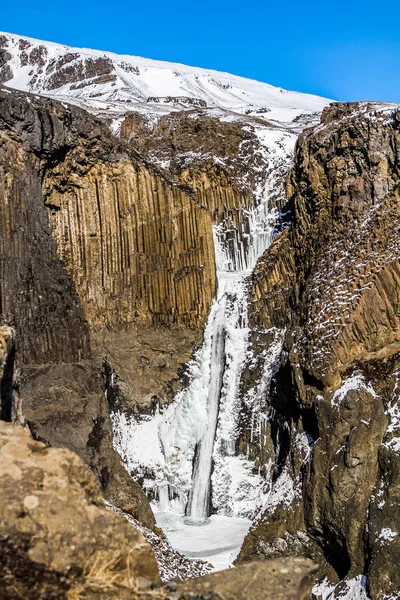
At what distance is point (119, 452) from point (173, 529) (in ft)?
13.1

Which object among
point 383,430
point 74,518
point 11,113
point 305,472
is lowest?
point 305,472

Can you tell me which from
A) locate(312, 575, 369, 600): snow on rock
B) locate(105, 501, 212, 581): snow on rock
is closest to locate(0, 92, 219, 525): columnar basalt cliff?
locate(105, 501, 212, 581): snow on rock

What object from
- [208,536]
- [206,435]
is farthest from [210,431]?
[208,536]

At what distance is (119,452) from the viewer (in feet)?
81.1

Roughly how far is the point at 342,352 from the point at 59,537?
15113 mm

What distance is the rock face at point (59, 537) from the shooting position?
5.14 meters

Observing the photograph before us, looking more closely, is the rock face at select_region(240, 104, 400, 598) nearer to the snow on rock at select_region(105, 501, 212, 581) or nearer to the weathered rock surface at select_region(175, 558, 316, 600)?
the snow on rock at select_region(105, 501, 212, 581)

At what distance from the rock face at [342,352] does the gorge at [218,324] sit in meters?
0.06

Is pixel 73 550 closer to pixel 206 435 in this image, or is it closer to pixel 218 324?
pixel 206 435

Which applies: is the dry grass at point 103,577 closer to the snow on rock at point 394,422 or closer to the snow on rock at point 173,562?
the snow on rock at point 173,562

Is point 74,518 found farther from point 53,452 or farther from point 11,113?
point 11,113

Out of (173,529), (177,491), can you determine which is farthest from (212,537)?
(177,491)

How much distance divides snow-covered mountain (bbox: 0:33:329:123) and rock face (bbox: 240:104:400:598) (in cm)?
5708

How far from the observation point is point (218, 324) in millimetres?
26141
